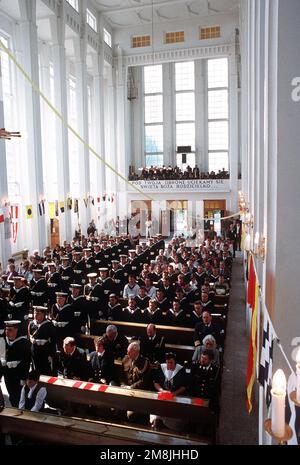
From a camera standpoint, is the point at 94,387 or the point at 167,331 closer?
the point at 94,387

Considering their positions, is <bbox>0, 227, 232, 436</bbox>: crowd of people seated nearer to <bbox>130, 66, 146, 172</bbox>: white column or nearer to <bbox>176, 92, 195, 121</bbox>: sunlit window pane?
<bbox>130, 66, 146, 172</bbox>: white column

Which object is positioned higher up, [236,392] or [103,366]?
[103,366]

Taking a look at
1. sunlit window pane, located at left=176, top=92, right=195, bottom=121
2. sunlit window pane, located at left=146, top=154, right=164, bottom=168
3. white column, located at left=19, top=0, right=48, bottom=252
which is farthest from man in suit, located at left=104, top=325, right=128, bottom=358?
sunlit window pane, located at left=176, top=92, right=195, bottom=121

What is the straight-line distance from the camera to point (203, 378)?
5727 mm

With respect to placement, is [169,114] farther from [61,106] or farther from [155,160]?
[61,106]

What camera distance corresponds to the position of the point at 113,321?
8.16 metres

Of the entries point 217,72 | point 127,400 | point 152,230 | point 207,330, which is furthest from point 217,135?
point 127,400

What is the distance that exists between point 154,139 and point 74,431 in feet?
94.5

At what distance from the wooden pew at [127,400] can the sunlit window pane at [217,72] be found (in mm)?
28282

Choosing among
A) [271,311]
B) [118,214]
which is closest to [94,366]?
[271,311]

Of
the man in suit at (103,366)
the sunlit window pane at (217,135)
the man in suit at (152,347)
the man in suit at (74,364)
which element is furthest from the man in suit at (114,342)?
the sunlit window pane at (217,135)

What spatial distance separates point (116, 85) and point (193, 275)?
71.0 feet

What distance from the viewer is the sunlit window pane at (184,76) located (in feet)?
98.2

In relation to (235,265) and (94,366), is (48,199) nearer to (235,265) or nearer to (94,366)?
(235,265)
